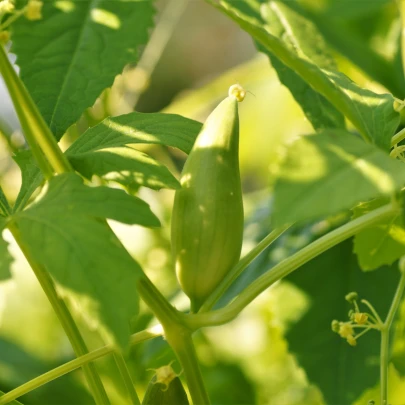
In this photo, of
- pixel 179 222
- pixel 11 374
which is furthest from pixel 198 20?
pixel 179 222

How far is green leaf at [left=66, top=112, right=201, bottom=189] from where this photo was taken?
1.55 feet

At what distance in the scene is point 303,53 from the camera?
639mm

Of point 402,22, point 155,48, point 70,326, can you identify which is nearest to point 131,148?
point 70,326

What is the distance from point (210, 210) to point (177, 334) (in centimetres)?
8

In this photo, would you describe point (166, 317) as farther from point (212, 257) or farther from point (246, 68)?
point (246, 68)

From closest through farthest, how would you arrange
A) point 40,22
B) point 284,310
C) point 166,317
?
point 166,317 < point 40,22 < point 284,310


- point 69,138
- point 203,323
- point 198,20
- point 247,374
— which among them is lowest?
point 247,374

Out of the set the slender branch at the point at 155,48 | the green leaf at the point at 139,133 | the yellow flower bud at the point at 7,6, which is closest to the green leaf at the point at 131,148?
the green leaf at the point at 139,133

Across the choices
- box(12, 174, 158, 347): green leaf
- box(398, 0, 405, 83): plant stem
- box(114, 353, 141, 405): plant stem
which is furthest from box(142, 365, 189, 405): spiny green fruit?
box(398, 0, 405, 83): plant stem

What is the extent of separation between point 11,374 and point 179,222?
66cm

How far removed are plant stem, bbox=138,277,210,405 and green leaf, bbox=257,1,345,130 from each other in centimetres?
27

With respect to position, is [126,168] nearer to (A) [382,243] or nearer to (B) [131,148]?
(B) [131,148]

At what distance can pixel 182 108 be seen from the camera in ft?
4.28

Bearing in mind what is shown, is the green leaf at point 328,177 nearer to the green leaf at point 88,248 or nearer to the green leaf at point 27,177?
the green leaf at point 88,248
